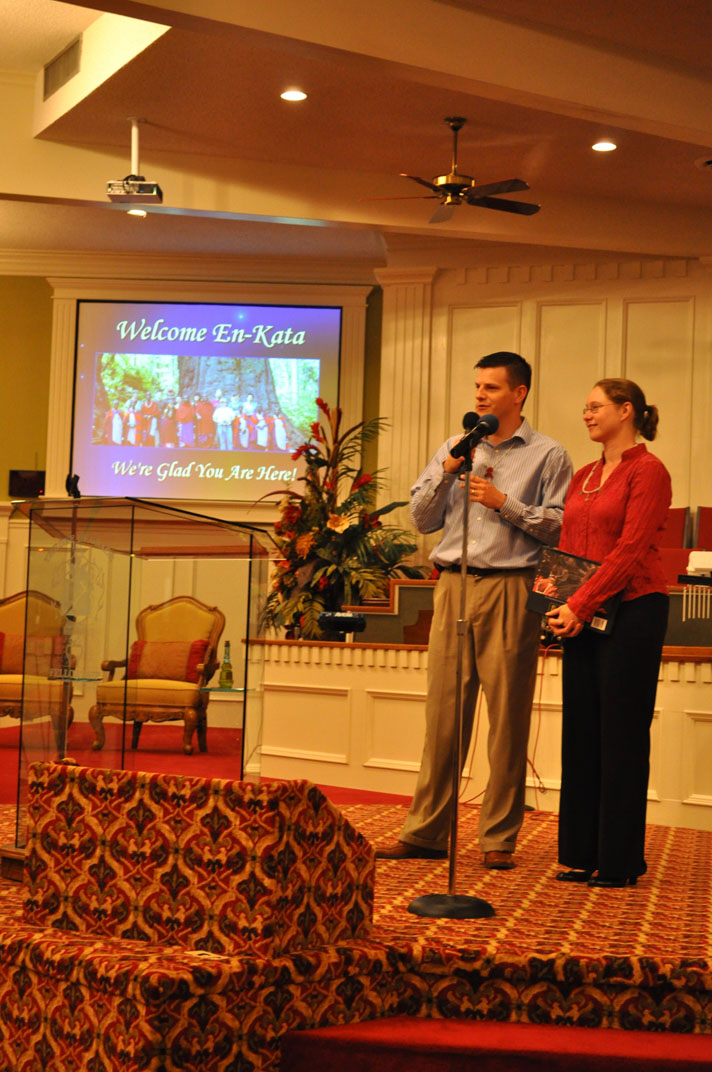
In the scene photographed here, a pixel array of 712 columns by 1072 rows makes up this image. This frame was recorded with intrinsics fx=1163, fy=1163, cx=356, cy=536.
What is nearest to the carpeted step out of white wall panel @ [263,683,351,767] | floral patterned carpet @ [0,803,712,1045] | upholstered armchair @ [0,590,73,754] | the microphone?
floral patterned carpet @ [0,803,712,1045]

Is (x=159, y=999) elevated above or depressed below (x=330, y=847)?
below

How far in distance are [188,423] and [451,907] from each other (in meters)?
7.44

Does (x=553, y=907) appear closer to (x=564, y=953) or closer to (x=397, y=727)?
(x=564, y=953)

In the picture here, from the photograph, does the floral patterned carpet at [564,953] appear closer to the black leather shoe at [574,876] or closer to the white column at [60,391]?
the black leather shoe at [574,876]

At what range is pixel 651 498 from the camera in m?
3.21

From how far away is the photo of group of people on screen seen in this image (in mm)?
9750

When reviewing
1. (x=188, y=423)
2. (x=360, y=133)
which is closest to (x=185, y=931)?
(x=360, y=133)

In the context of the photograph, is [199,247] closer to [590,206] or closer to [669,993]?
[590,206]

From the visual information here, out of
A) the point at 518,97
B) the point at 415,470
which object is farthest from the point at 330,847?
the point at 415,470

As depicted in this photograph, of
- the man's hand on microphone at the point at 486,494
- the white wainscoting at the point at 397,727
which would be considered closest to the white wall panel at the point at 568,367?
the white wainscoting at the point at 397,727

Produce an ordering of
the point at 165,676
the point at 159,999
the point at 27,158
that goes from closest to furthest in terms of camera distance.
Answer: the point at 159,999
the point at 165,676
the point at 27,158

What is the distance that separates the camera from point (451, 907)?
9.15 feet

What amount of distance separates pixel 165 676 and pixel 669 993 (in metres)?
1.42

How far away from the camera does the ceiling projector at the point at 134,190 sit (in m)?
6.81
